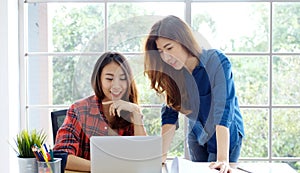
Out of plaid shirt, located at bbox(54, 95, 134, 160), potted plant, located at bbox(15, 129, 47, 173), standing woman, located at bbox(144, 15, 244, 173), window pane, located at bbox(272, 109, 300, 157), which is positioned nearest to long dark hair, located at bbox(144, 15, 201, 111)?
standing woman, located at bbox(144, 15, 244, 173)

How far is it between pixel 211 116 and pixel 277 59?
1.12 metres

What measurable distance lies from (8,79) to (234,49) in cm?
134

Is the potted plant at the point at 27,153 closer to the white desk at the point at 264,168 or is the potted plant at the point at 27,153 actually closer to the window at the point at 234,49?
the white desk at the point at 264,168

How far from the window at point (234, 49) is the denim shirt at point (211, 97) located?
33.0 inches

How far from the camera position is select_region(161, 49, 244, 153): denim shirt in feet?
6.10

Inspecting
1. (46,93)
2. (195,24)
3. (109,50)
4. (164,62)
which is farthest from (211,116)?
(46,93)

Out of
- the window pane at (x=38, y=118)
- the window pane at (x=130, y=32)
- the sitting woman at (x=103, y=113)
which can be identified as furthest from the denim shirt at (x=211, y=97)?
the window pane at (x=38, y=118)

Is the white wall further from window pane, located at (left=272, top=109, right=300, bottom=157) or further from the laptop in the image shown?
window pane, located at (left=272, top=109, right=300, bottom=157)

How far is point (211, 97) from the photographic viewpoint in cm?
192

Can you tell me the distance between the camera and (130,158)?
1.45 metres

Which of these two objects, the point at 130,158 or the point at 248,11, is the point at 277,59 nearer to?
the point at 248,11

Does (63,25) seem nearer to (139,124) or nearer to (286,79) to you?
(139,124)

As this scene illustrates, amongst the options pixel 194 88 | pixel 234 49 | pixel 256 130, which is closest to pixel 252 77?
pixel 234 49

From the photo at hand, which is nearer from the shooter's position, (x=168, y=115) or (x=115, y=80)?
(x=115, y=80)
